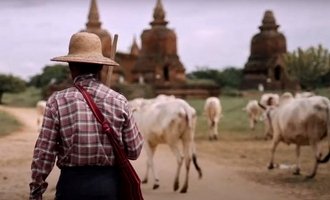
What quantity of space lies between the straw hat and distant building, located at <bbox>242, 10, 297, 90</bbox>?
122 feet

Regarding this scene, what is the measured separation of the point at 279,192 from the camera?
878cm

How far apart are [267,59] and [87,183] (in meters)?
39.9

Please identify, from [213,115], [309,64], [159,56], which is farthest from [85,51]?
[159,56]

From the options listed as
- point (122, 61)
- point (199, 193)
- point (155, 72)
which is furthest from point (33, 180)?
point (122, 61)

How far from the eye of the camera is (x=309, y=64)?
120 feet

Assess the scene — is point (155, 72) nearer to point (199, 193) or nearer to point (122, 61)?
point (122, 61)

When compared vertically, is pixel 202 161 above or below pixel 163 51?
below

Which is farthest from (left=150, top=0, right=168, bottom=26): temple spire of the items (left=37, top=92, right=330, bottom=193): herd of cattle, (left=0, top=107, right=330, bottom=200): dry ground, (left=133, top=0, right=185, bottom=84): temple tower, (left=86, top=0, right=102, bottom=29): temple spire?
(left=37, top=92, right=330, bottom=193): herd of cattle

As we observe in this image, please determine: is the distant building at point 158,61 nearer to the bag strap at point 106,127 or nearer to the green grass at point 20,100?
the green grass at point 20,100

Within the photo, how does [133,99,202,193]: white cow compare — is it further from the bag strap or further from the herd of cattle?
the bag strap

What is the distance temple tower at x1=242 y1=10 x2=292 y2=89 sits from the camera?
41.0 metres

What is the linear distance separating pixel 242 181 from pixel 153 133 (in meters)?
1.79

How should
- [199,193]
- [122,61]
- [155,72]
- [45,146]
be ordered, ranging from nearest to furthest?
[45,146] < [199,193] < [155,72] < [122,61]

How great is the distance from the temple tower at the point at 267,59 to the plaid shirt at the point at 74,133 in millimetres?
37679
